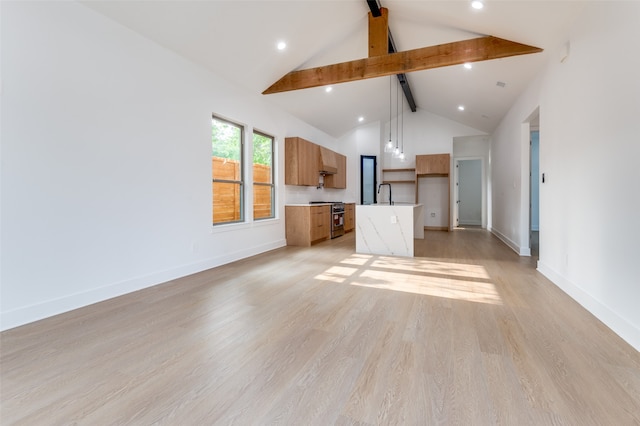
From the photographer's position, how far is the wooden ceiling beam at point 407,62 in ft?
13.4

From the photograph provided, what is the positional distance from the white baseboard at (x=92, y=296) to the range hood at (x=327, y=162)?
3753 millimetres

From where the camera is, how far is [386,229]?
535 centimetres

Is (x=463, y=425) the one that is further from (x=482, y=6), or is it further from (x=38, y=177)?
(x=482, y=6)

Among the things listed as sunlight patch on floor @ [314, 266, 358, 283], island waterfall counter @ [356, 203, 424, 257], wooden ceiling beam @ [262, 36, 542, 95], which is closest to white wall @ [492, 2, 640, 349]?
wooden ceiling beam @ [262, 36, 542, 95]

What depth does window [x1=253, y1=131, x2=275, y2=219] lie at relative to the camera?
562 centimetres

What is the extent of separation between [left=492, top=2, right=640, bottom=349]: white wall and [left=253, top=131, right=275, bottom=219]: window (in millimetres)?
4446

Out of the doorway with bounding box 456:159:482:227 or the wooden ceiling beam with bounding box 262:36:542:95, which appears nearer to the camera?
the wooden ceiling beam with bounding box 262:36:542:95

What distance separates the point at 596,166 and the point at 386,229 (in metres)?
3.10

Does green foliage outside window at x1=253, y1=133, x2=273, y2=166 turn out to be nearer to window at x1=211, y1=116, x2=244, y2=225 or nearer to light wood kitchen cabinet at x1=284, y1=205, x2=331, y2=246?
window at x1=211, y1=116, x2=244, y2=225

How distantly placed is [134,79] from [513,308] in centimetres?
450

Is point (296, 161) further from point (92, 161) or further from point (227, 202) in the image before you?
point (92, 161)

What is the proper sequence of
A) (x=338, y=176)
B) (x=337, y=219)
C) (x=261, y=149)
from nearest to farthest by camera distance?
(x=261, y=149)
(x=337, y=219)
(x=338, y=176)

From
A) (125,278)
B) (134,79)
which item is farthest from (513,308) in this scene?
(134,79)

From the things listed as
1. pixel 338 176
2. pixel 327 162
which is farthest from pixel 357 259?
pixel 338 176
